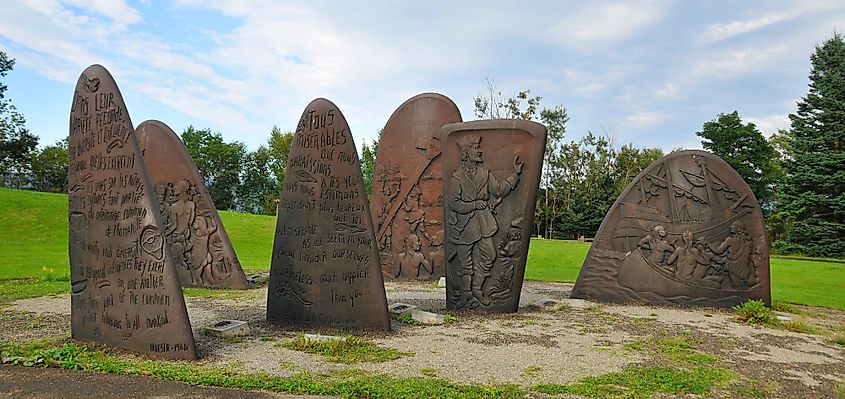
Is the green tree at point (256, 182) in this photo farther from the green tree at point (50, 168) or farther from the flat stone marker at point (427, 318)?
the flat stone marker at point (427, 318)

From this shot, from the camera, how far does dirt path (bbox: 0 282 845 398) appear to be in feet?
22.4

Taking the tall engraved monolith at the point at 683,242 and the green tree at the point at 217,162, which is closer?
the tall engraved monolith at the point at 683,242

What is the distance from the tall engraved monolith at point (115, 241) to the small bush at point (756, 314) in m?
9.42

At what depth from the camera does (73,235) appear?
25.0 feet

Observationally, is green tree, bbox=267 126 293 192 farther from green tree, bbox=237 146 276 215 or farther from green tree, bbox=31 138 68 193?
green tree, bbox=31 138 68 193

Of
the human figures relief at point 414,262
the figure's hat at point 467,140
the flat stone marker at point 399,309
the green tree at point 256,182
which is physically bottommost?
the flat stone marker at point 399,309

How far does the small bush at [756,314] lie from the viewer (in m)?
10.8

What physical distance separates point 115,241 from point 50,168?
5849 cm

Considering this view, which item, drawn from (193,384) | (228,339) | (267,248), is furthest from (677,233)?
(267,248)

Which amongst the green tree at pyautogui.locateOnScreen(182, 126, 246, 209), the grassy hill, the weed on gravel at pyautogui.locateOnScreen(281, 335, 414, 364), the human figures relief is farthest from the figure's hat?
the green tree at pyautogui.locateOnScreen(182, 126, 246, 209)

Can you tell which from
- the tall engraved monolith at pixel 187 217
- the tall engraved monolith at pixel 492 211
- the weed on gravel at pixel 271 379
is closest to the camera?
the weed on gravel at pixel 271 379

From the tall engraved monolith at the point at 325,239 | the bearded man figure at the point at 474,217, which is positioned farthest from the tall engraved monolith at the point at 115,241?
the bearded man figure at the point at 474,217

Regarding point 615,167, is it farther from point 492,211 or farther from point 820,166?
point 492,211

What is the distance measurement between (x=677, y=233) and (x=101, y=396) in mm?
10894
